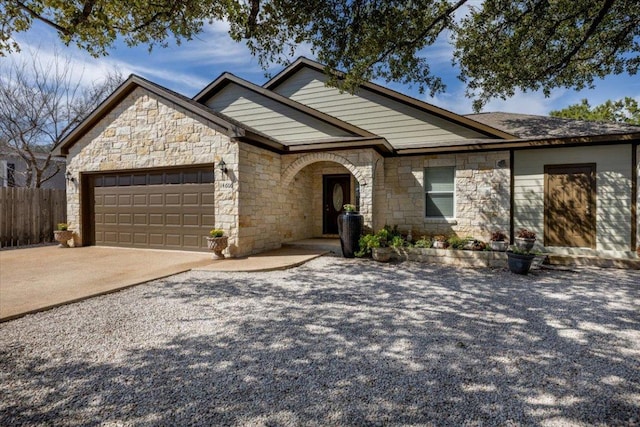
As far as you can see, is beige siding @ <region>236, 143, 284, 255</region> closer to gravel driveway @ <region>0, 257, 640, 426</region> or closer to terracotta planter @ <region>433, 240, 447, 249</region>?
gravel driveway @ <region>0, 257, 640, 426</region>

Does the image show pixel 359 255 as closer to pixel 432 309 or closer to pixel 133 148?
pixel 432 309

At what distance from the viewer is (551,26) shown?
7250 millimetres

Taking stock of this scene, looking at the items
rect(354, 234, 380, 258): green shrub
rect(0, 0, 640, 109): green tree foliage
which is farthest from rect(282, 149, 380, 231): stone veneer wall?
rect(0, 0, 640, 109): green tree foliage

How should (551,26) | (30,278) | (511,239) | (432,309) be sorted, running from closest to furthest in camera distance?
(432,309)
(30,278)
(551,26)
(511,239)

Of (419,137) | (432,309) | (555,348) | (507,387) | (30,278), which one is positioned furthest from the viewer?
(419,137)

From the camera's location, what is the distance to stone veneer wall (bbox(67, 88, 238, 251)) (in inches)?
324

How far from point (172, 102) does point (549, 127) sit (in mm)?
10903

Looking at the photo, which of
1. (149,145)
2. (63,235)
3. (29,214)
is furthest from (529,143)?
(29,214)

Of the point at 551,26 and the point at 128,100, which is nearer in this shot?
the point at 551,26

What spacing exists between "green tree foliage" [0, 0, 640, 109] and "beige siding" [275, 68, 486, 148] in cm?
151

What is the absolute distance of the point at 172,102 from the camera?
28.6ft

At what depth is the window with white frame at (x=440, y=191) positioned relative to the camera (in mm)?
9555

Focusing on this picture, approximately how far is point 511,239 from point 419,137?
4.06m

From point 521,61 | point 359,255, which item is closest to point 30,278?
point 359,255
